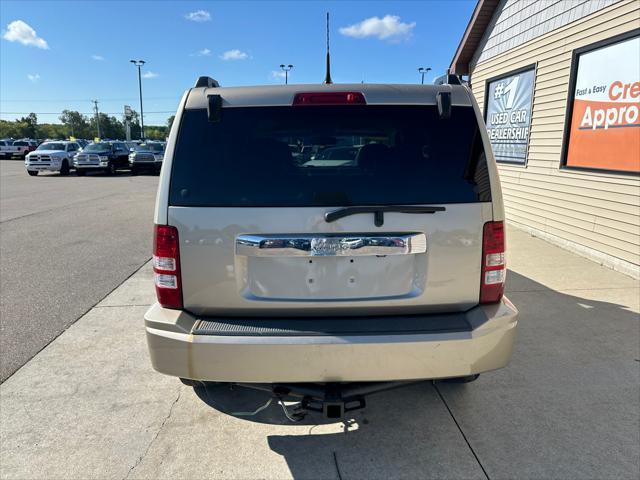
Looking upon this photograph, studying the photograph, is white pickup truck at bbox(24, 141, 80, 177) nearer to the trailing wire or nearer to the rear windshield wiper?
the trailing wire

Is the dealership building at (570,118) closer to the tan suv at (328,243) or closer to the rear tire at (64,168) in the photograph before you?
the tan suv at (328,243)

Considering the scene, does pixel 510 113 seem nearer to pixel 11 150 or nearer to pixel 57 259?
pixel 57 259

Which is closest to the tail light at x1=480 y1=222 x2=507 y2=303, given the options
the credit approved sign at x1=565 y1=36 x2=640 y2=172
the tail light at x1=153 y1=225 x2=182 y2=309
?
the tail light at x1=153 y1=225 x2=182 y2=309

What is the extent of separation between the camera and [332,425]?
2.86 meters

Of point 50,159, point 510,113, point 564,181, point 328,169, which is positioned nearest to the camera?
point 328,169

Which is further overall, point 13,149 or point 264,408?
point 13,149

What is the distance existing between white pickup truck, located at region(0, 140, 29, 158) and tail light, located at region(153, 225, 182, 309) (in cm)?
4900

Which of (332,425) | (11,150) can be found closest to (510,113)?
(332,425)

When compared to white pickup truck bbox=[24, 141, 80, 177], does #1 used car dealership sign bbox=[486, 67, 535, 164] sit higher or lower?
higher

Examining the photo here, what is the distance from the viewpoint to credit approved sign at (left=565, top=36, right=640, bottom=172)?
19.6 ft

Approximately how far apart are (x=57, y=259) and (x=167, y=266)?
5.53 meters

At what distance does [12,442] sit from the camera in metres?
2.72

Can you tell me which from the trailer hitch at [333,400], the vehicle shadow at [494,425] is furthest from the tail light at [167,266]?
the trailer hitch at [333,400]

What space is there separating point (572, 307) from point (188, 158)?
433 centimetres
